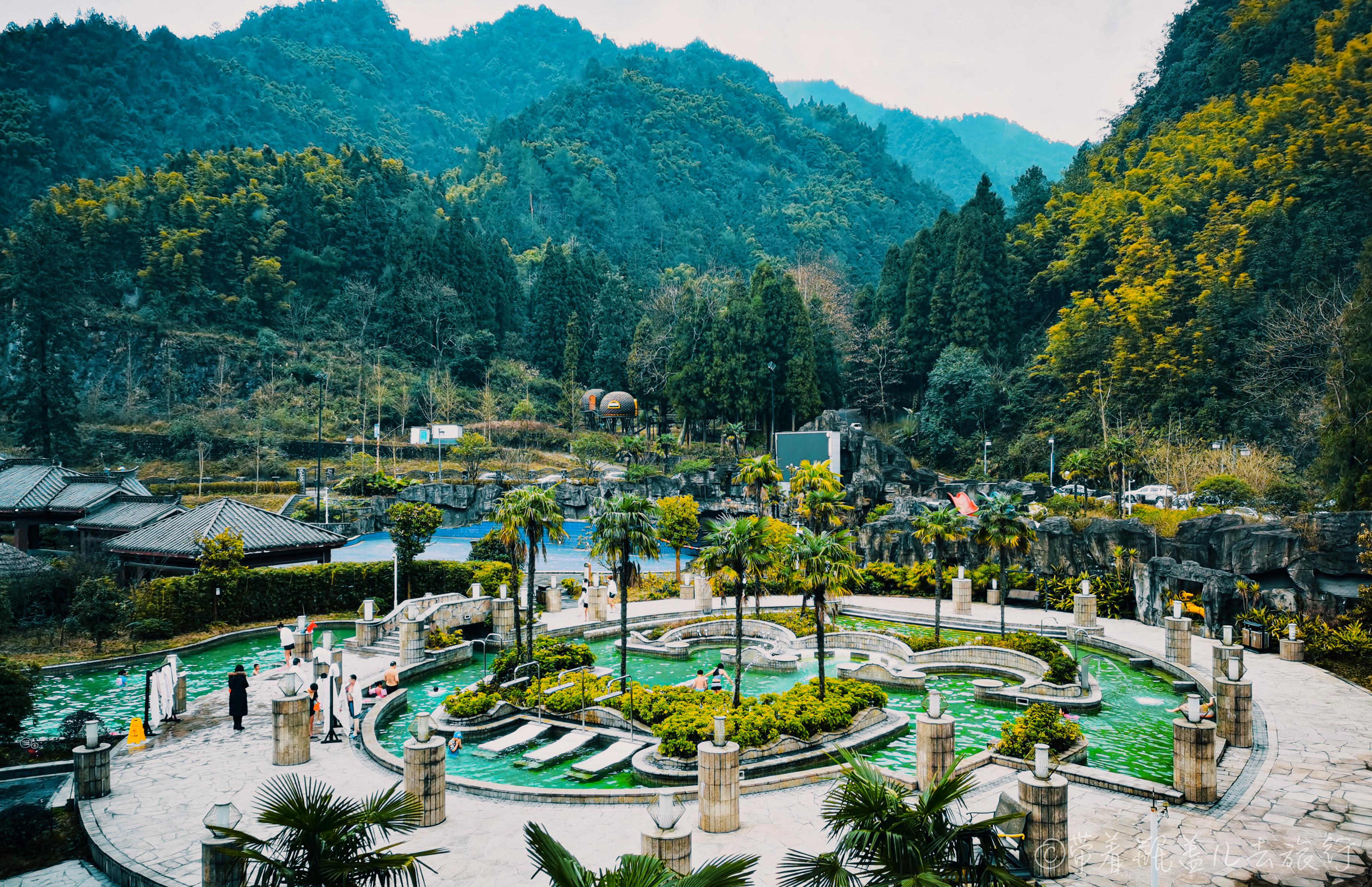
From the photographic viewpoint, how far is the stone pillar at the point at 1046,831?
10766 mm

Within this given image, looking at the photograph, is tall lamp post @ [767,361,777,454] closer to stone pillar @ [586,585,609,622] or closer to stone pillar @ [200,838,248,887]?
stone pillar @ [586,585,609,622]

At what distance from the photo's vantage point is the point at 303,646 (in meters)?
25.1

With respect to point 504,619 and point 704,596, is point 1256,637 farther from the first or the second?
point 504,619


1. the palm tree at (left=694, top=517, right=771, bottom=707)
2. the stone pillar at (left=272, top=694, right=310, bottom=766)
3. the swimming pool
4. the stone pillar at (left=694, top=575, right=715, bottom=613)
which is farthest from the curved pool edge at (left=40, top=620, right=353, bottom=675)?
the palm tree at (left=694, top=517, right=771, bottom=707)

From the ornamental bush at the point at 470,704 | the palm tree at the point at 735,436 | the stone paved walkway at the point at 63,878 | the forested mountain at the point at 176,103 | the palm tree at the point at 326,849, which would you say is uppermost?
the forested mountain at the point at 176,103

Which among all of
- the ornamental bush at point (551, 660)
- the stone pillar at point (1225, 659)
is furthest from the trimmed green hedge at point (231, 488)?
the stone pillar at point (1225, 659)

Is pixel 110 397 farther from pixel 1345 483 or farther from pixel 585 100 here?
pixel 585 100

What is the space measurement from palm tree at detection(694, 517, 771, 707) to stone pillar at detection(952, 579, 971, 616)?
13150mm

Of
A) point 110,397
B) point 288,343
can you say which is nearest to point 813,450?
point 288,343

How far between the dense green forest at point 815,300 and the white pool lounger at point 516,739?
30.2m

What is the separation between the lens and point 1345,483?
28.3 metres

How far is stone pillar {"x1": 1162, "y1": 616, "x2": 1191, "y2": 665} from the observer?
2259 centimetres

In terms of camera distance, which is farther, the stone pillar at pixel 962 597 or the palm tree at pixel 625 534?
the stone pillar at pixel 962 597

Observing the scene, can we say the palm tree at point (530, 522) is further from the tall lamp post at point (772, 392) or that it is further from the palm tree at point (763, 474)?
the tall lamp post at point (772, 392)
